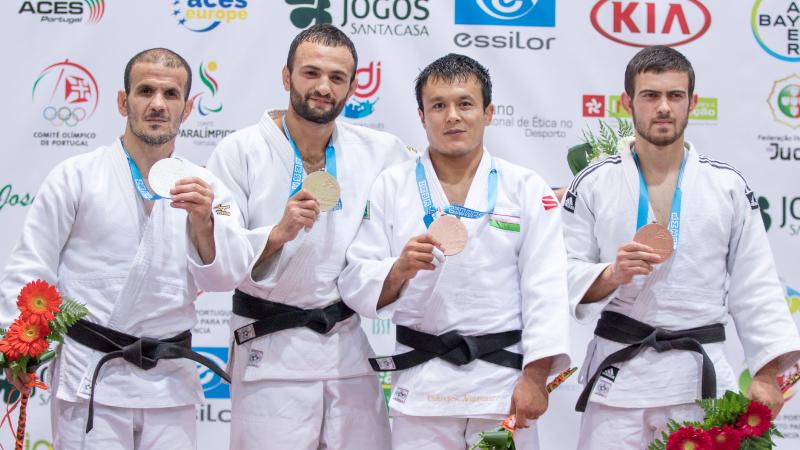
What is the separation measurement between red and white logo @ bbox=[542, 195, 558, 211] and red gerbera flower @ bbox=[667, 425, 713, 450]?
3.22 ft

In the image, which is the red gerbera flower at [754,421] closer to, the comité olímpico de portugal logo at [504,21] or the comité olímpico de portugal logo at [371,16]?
the comité olímpico de portugal logo at [504,21]

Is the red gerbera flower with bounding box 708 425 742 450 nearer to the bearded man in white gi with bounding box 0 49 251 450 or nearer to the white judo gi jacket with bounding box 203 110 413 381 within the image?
the white judo gi jacket with bounding box 203 110 413 381

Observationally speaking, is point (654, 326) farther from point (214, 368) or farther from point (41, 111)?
point (41, 111)

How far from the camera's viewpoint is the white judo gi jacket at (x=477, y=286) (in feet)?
10.5

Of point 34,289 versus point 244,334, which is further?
point 244,334

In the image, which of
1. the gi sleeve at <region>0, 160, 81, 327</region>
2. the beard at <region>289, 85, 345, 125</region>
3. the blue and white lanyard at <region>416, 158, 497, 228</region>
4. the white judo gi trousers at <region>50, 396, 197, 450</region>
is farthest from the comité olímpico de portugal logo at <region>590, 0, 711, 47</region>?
the white judo gi trousers at <region>50, 396, 197, 450</region>

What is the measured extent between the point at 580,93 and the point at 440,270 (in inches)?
75.4

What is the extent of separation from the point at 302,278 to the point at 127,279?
634 millimetres

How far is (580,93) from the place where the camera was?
478 cm

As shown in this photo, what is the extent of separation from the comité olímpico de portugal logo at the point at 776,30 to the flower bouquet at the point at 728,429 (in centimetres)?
258

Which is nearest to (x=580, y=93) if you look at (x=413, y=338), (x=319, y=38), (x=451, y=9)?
(x=451, y=9)

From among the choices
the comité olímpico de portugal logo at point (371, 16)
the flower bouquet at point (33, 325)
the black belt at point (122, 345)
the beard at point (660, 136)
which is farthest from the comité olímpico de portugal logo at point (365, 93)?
the flower bouquet at point (33, 325)

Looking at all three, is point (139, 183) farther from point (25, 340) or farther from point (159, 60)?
point (25, 340)

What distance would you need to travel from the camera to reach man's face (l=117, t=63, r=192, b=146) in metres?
3.33
